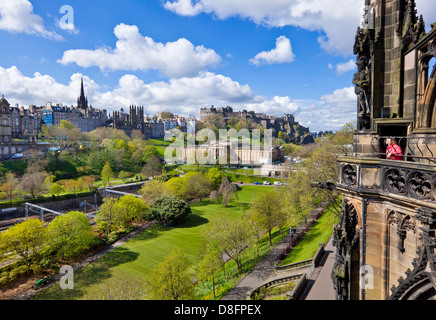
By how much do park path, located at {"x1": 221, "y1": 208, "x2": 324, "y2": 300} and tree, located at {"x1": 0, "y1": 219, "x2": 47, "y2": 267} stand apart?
20.2 meters

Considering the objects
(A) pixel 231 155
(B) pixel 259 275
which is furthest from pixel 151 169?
(B) pixel 259 275

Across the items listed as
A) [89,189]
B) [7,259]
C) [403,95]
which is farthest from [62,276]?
[89,189]

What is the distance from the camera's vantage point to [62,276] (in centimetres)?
2411

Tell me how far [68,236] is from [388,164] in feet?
102

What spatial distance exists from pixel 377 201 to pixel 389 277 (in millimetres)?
1682

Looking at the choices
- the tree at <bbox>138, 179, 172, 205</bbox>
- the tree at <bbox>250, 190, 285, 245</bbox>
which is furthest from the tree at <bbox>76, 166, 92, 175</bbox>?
the tree at <bbox>250, 190, 285, 245</bbox>

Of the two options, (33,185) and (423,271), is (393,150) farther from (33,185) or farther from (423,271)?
(33,185)

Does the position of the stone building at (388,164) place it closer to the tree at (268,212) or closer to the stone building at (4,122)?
the tree at (268,212)

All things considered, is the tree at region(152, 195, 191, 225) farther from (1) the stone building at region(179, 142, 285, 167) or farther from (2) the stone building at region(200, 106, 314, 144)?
(2) the stone building at region(200, 106, 314, 144)

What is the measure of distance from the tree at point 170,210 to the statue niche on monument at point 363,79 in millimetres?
35103

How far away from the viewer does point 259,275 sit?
21.9 meters

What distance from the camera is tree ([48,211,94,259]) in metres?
26.4

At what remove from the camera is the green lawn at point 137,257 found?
2180 centimetres
